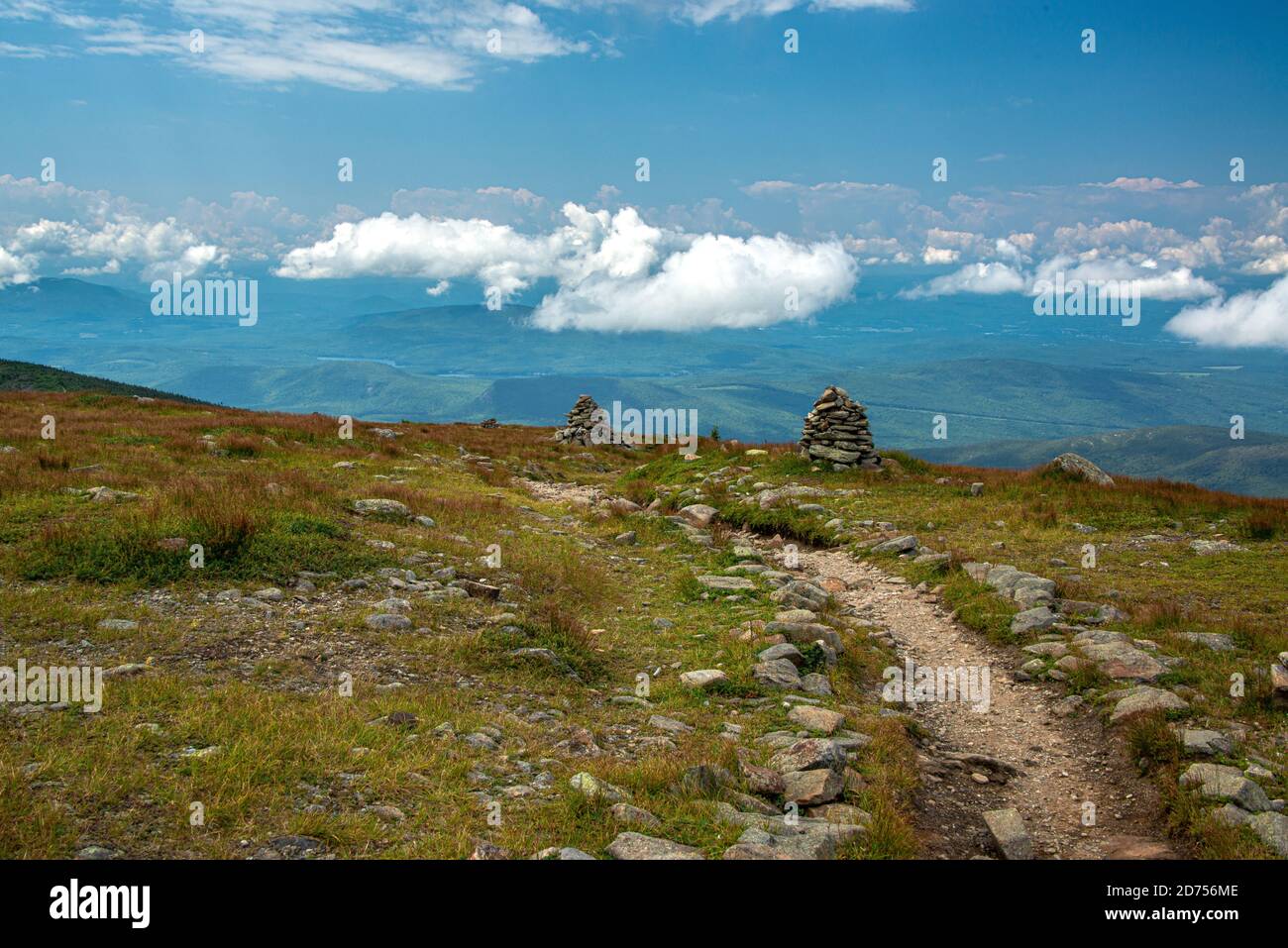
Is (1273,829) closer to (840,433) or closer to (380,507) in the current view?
(380,507)

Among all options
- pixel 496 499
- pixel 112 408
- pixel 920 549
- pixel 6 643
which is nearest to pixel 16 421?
pixel 112 408

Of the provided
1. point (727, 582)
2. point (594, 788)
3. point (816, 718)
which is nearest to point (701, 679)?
point (816, 718)

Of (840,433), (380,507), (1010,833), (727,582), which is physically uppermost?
(840,433)

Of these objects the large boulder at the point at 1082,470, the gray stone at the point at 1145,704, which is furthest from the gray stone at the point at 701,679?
the large boulder at the point at 1082,470

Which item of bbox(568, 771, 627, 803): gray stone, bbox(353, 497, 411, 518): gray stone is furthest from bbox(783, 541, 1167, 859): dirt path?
bbox(353, 497, 411, 518): gray stone

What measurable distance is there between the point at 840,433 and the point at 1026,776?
20.3m

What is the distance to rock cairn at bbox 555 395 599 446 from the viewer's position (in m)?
48.3

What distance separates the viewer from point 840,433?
28.5m

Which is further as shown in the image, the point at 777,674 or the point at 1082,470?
the point at 1082,470

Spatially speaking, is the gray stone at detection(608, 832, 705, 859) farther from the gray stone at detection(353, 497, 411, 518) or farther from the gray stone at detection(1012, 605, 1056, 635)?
the gray stone at detection(353, 497, 411, 518)

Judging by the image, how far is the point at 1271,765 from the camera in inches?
319
